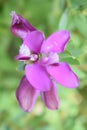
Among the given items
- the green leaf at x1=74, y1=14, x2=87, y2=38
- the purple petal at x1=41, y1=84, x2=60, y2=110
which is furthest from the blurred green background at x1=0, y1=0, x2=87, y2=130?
the purple petal at x1=41, y1=84, x2=60, y2=110

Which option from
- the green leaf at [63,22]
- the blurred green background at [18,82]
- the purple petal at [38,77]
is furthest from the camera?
the blurred green background at [18,82]

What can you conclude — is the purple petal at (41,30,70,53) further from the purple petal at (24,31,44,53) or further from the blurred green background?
the blurred green background

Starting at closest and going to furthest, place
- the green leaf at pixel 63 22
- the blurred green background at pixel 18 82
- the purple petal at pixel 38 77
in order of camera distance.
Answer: the purple petal at pixel 38 77 → the green leaf at pixel 63 22 → the blurred green background at pixel 18 82

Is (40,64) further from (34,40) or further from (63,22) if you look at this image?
(63,22)

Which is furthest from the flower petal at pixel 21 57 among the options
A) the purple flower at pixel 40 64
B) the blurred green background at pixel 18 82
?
the blurred green background at pixel 18 82

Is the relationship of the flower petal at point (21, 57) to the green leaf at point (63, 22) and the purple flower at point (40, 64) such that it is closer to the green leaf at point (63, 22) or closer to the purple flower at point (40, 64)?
the purple flower at point (40, 64)

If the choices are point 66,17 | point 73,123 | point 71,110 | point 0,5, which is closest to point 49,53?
point 66,17
